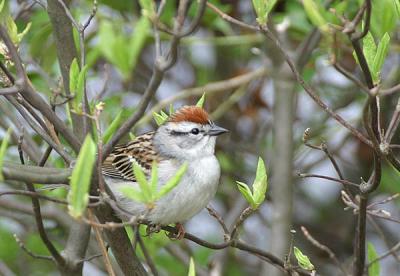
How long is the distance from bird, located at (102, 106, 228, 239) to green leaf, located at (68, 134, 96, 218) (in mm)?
1158

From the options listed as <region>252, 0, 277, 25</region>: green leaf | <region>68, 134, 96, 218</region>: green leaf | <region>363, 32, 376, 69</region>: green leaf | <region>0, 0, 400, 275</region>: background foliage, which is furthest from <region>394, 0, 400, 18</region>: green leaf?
<region>68, 134, 96, 218</region>: green leaf

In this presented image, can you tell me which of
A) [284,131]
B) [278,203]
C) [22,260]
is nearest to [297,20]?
[284,131]

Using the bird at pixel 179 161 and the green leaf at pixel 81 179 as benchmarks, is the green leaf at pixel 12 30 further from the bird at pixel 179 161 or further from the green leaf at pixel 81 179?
the bird at pixel 179 161

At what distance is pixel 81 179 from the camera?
1887 millimetres

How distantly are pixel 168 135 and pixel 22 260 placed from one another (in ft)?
5.95

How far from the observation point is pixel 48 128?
2598mm

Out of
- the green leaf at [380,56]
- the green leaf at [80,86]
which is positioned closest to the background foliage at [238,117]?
the green leaf at [80,86]

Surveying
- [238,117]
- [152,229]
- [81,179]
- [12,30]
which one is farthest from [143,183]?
[238,117]

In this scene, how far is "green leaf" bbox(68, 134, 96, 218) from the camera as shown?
1859 millimetres

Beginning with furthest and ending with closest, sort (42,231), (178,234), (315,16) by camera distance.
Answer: (178,234) < (42,231) < (315,16)

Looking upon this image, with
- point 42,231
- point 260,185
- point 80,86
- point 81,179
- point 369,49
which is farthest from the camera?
point 42,231

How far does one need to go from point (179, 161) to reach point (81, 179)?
4.84ft

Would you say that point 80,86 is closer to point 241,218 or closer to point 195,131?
point 241,218

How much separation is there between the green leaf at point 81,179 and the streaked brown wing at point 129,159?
1.39m
